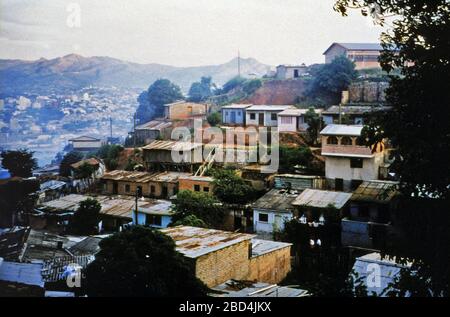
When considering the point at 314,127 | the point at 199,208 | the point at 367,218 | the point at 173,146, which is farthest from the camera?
the point at 314,127

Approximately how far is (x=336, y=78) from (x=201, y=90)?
7.96m

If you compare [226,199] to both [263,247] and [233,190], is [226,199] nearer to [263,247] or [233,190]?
[233,190]

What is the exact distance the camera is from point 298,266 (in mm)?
8422

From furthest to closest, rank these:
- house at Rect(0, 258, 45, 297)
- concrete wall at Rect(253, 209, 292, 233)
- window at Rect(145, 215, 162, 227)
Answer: window at Rect(145, 215, 162, 227)
concrete wall at Rect(253, 209, 292, 233)
house at Rect(0, 258, 45, 297)

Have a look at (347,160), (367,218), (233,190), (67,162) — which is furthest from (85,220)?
(347,160)

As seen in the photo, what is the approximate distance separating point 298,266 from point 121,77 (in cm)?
576

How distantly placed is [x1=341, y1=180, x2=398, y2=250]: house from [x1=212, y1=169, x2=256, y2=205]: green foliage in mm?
2241

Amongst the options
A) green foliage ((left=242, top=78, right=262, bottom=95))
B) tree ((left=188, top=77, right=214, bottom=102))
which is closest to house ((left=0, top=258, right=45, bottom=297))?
green foliage ((left=242, top=78, right=262, bottom=95))

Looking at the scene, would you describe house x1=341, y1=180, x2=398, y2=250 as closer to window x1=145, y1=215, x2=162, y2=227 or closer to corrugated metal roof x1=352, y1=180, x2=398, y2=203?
corrugated metal roof x1=352, y1=180, x2=398, y2=203

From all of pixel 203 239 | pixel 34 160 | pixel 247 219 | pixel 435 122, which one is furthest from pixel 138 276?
pixel 34 160

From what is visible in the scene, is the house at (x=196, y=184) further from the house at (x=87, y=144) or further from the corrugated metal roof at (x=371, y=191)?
the house at (x=87, y=144)

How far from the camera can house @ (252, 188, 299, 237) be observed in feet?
32.5

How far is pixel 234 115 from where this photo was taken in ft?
57.7

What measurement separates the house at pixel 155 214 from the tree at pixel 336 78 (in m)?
8.95
